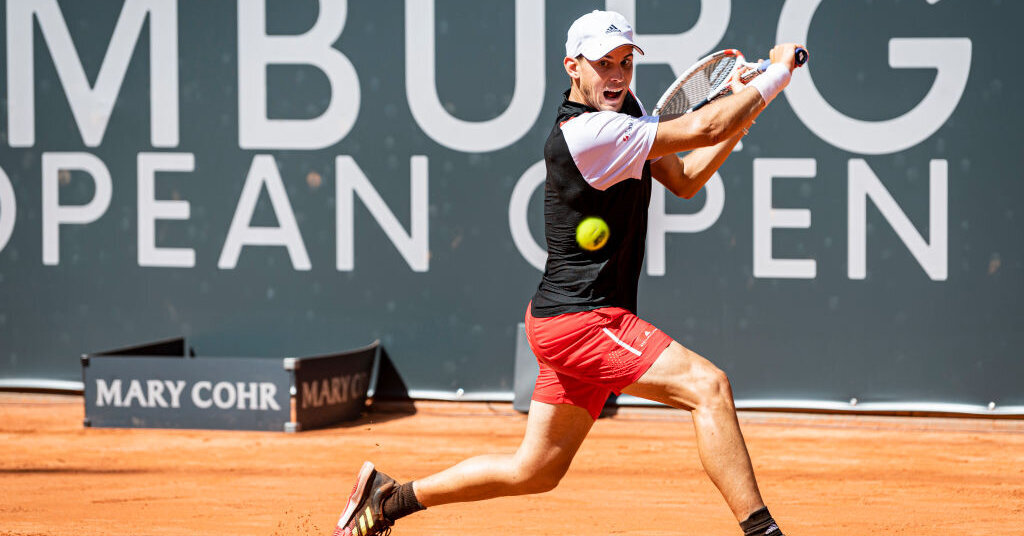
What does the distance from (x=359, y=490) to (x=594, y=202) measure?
1.31 meters

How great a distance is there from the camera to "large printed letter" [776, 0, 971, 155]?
647cm

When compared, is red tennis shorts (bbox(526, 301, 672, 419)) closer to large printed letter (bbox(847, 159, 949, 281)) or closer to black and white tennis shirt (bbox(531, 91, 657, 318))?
black and white tennis shirt (bbox(531, 91, 657, 318))

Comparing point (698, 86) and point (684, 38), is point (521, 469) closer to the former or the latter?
point (698, 86)

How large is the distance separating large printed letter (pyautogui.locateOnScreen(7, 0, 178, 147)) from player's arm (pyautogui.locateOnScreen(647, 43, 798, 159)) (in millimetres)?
5005

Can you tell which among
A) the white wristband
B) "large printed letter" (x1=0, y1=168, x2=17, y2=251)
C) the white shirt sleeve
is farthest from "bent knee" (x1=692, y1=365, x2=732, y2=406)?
"large printed letter" (x1=0, y1=168, x2=17, y2=251)

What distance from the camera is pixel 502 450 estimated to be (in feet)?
20.4

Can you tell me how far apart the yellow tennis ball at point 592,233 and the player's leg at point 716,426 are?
1.36ft

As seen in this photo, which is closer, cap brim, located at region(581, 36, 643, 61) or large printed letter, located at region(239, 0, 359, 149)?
cap brim, located at region(581, 36, 643, 61)

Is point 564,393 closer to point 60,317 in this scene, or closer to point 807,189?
point 807,189

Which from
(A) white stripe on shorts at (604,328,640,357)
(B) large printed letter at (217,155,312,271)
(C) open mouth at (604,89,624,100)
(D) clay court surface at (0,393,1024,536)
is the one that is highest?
(C) open mouth at (604,89,624,100)

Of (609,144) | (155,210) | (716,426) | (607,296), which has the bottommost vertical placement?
(716,426)

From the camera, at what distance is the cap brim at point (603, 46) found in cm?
328

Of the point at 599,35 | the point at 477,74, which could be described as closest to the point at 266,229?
the point at 477,74

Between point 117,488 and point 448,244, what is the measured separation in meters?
2.56
